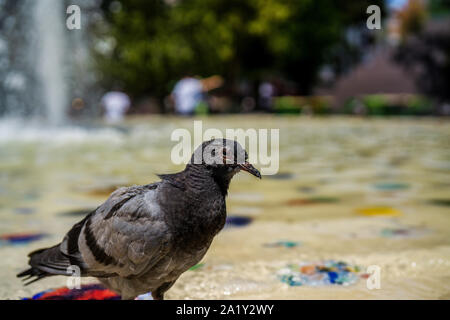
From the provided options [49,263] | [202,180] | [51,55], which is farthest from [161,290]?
[51,55]

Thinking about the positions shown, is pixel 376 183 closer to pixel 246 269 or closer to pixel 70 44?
pixel 246 269

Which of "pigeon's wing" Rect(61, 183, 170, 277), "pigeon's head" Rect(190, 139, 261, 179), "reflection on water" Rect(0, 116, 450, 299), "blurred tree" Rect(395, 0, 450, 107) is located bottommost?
"reflection on water" Rect(0, 116, 450, 299)

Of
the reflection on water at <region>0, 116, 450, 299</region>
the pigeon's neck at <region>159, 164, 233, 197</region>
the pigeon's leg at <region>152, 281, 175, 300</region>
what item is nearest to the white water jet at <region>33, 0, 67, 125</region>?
the reflection on water at <region>0, 116, 450, 299</region>

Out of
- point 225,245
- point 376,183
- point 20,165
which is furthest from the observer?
point 20,165

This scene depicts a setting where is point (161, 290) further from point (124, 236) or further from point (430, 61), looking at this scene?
point (430, 61)

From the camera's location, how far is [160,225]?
1951 millimetres

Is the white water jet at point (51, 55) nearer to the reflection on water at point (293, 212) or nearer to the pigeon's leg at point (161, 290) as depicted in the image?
the reflection on water at point (293, 212)

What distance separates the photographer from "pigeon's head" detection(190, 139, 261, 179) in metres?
1.90

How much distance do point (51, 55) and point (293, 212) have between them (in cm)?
1677

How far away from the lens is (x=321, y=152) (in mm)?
10477

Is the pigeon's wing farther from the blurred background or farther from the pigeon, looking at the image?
the blurred background

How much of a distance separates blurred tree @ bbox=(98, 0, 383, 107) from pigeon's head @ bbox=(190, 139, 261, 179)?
26263 mm
